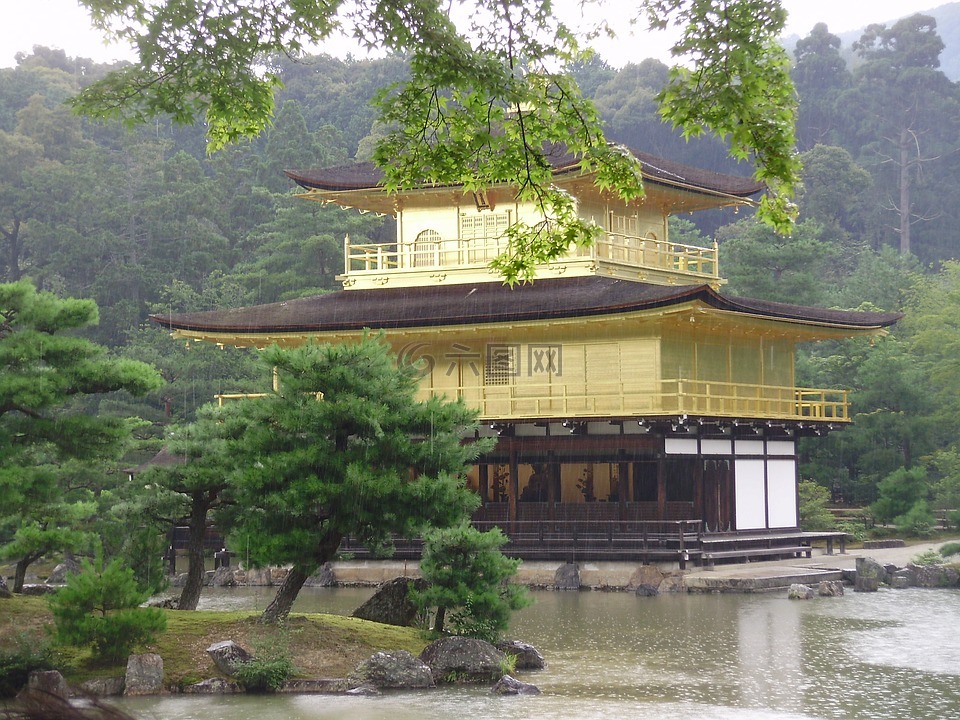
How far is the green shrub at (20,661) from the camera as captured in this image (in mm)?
14078

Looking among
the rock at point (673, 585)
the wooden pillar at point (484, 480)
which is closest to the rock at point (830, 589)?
the rock at point (673, 585)

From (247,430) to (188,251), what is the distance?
48.3 meters

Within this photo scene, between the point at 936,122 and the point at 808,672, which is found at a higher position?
the point at 936,122

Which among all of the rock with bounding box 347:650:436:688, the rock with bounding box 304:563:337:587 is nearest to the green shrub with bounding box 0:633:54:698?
the rock with bounding box 347:650:436:688

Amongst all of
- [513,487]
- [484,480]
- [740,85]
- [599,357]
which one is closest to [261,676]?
[740,85]

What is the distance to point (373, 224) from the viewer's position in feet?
200

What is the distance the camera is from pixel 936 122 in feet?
284

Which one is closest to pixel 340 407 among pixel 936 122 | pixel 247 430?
pixel 247 430

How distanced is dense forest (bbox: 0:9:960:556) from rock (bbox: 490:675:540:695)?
51.2ft

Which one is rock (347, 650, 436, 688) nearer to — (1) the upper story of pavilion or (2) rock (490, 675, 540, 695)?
(2) rock (490, 675, 540, 695)

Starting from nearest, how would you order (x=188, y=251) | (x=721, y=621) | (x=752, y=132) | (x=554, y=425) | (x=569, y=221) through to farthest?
(x=752, y=132) < (x=569, y=221) < (x=721, y=621) < (x=554, y=425) < (x=188, y=251)

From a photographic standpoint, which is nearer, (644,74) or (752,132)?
(752,132)

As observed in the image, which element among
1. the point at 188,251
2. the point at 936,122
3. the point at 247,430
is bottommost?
the point at 247,430

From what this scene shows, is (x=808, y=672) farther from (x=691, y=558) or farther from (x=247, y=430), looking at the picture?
(x=691, y=558)
